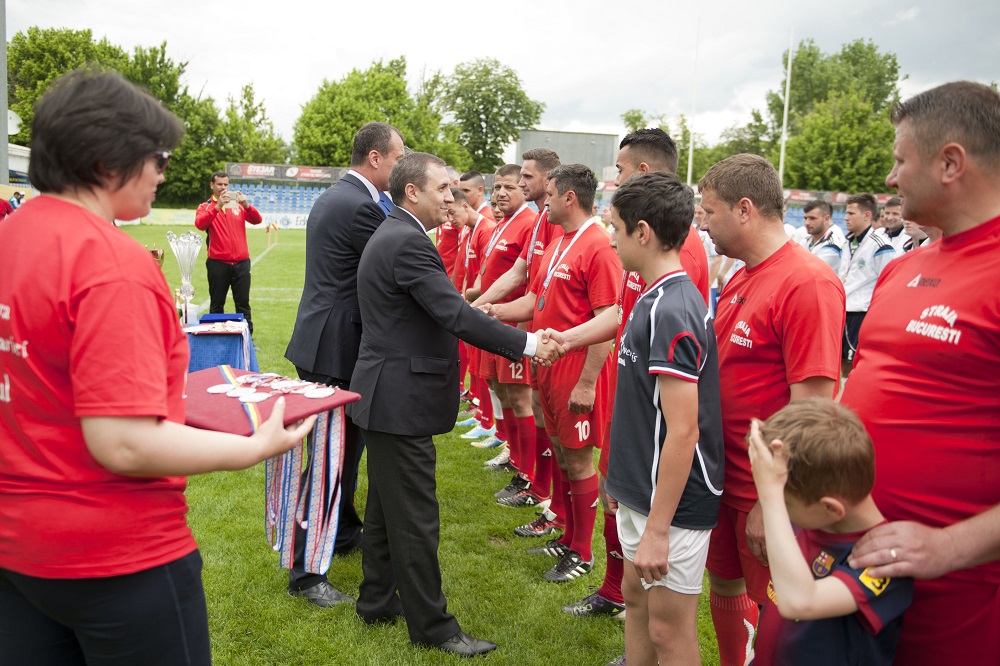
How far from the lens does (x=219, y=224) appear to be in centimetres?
1147

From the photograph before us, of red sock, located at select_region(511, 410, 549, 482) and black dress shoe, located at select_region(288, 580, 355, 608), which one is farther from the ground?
red sock, located at select_region(511, 410, 549, 482)

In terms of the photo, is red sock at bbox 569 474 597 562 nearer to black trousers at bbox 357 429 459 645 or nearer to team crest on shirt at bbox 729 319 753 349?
black trousers at bbox 357 429 459 645

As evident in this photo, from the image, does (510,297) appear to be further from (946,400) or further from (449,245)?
(946,400)

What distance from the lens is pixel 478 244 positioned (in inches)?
315

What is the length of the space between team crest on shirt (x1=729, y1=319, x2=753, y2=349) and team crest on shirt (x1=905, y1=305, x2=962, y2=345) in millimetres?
840

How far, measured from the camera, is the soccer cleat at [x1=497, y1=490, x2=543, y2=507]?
6.05 meters

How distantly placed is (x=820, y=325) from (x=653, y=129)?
1.92 meters

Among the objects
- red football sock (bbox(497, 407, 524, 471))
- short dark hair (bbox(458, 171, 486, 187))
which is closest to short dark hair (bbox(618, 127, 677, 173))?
red football sock (bbox(497, 407, 524, 471))

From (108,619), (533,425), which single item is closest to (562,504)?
(533,425)

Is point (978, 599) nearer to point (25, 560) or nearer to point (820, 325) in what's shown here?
point (820, 325)

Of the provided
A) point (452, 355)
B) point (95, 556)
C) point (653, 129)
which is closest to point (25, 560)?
point (95, 556)

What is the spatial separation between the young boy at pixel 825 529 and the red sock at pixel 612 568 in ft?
6.99

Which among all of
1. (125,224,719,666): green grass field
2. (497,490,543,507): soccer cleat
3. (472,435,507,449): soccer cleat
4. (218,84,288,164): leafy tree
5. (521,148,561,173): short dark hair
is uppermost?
(218,84,288,164): leafy tree

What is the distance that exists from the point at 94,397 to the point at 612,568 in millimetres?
3346
